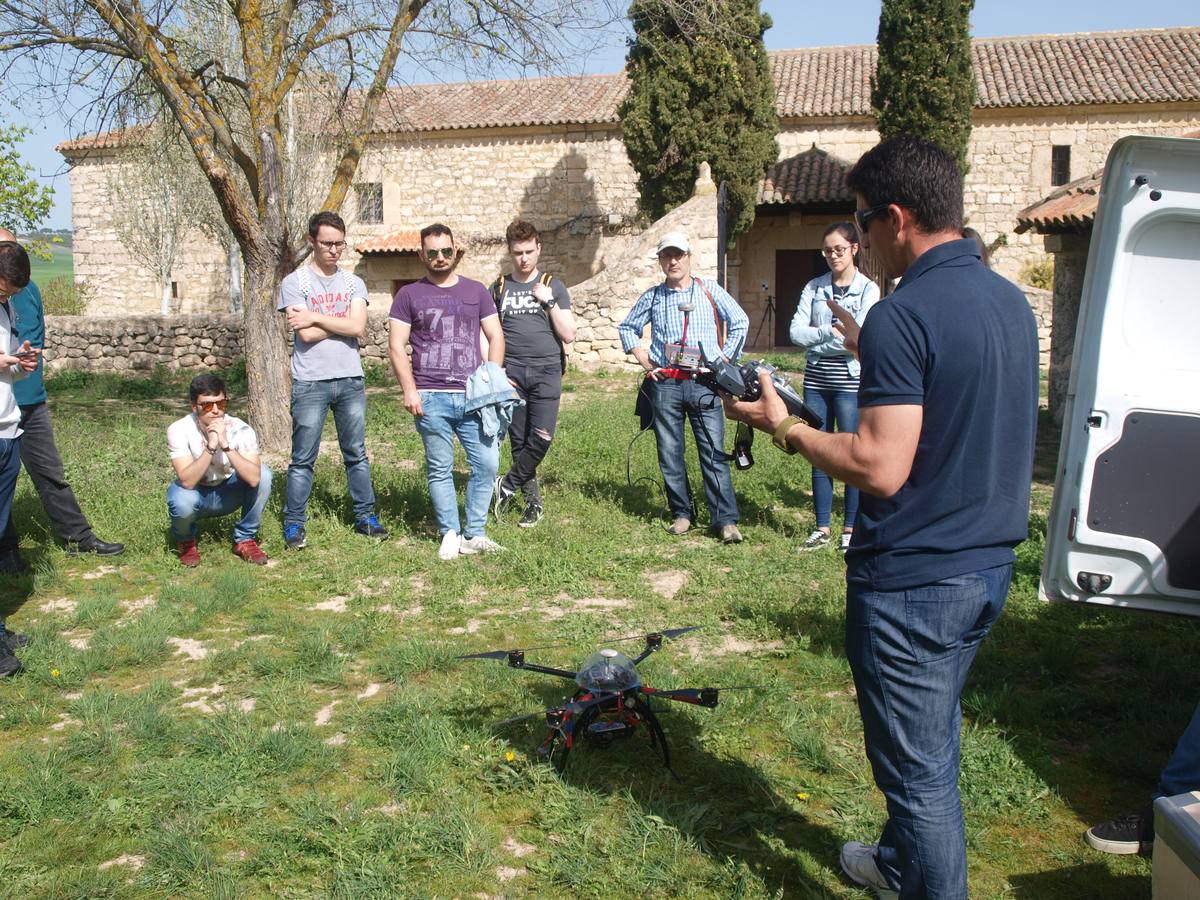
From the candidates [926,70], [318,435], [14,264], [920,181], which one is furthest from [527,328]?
[926,70]

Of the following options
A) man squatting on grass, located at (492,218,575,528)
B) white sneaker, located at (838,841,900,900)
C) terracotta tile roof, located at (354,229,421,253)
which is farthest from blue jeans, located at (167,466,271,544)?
terracotta tile roof, located at (354,229,421,253)

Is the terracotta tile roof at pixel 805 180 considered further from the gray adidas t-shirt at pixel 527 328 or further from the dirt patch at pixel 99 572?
the dirt patch at pixel 99 572

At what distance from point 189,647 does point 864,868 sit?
323 cm

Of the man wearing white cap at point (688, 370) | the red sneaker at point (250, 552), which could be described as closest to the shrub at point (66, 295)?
the red sneaker at point (250, 552)

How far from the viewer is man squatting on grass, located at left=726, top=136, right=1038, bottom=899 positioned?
83.9 inches

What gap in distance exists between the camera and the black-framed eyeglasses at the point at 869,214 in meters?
2.27

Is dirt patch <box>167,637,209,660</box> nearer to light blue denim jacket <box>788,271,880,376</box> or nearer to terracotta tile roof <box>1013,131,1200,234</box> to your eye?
light blue denim jacket <box>788,271,880,376</box>

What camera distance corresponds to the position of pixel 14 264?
15.6ft

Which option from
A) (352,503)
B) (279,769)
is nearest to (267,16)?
(352,503)

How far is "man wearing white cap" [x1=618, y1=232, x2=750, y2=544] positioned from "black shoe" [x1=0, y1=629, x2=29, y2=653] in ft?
11.7

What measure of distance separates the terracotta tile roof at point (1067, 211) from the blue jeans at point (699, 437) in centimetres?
536

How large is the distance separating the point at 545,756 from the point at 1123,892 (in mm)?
1782

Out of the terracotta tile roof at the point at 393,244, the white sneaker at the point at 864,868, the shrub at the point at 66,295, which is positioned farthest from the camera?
the shrub at the point at 66,295

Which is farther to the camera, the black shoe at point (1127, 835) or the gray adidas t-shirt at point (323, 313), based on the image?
the gray adidas t-shirt at point (323, 313)
